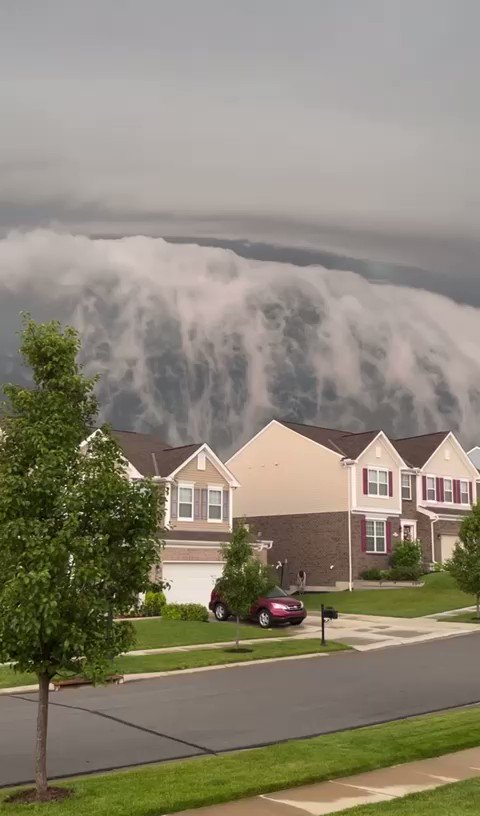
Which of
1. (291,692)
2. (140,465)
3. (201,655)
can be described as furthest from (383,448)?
(291,692)

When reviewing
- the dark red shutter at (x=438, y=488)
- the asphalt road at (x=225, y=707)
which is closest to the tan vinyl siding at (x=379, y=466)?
the dark red shutter at (x=438, y=488)

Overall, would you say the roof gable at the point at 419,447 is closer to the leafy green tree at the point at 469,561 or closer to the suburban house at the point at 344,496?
the suburban house at the point at 344,496

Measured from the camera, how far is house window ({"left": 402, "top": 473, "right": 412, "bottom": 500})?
57.2 m

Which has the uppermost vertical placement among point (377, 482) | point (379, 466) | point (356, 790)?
point (379, 466)

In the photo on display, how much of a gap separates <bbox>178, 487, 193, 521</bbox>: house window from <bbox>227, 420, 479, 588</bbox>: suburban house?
11.3 metres

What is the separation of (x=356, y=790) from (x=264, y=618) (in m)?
25.0

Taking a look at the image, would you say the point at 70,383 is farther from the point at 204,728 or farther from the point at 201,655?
the point at 201,655

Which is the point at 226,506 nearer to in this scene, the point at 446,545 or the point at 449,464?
the point at 446,545

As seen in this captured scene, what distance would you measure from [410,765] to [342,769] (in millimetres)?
1091

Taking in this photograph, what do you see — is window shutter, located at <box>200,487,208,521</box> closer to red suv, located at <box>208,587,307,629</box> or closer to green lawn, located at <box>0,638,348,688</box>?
red suv, located at <box>208,587,307,629</box>

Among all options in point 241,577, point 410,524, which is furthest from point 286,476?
point 241,577

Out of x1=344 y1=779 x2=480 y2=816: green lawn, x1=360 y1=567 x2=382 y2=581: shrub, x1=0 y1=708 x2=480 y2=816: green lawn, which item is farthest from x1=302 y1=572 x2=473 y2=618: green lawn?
x1=344 y1=779 x2=480 y2=816: green lawn

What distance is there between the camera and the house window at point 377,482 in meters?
54.0

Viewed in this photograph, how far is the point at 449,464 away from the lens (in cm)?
6078
